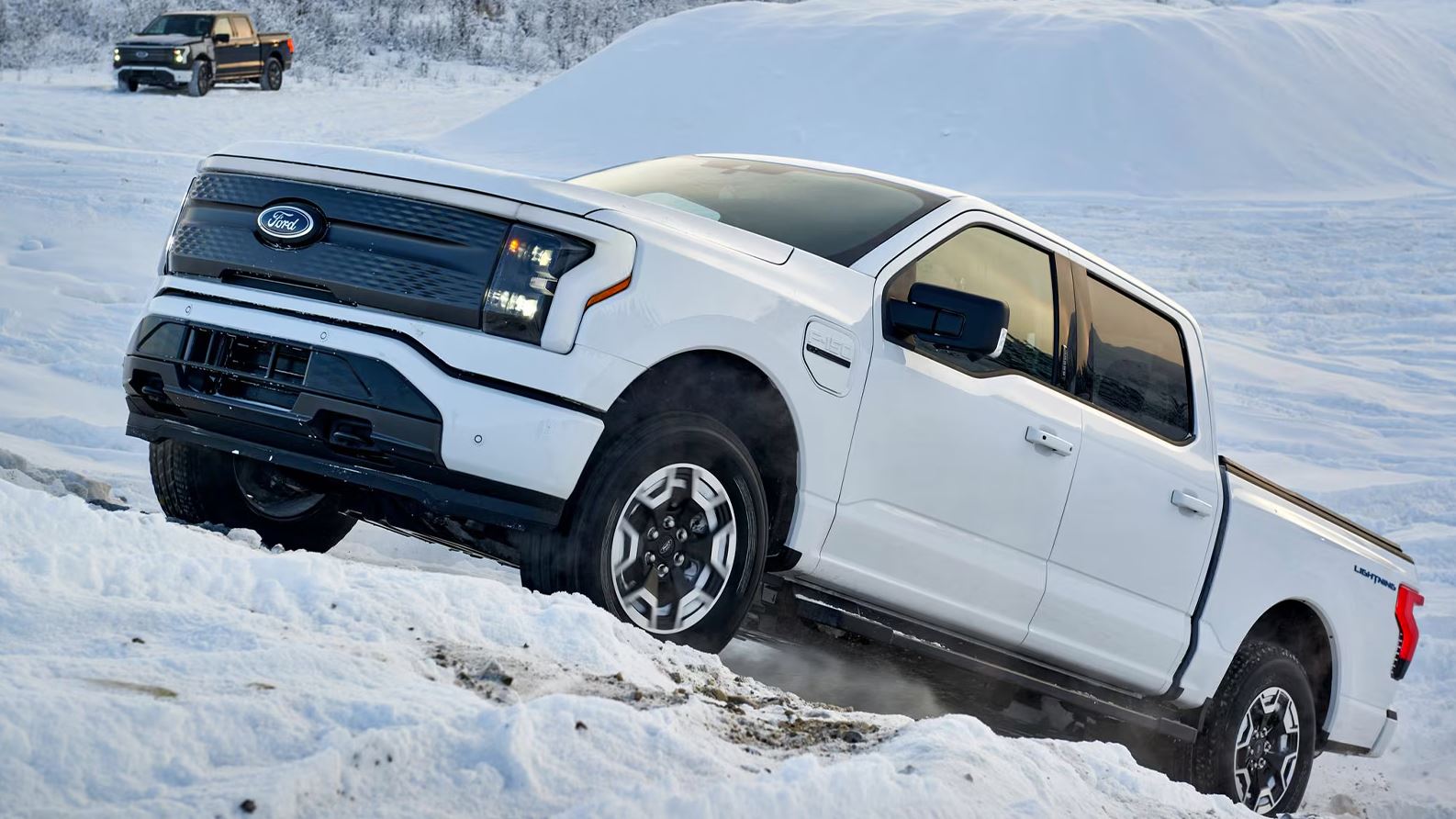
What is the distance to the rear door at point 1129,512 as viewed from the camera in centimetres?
510

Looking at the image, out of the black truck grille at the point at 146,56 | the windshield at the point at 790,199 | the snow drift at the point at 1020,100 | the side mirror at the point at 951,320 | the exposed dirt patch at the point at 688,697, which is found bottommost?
the exposed dirt patch at the point at 688,697

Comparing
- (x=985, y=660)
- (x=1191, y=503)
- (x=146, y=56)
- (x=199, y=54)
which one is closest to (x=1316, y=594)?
(x=1191, y=503)

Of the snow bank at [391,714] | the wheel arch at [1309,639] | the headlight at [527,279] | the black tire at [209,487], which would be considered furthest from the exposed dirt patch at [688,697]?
the wheel arch at [1309,639]

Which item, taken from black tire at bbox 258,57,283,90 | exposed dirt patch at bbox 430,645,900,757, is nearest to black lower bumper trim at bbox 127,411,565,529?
exposed dirt patch at bbox 430,645,900,757

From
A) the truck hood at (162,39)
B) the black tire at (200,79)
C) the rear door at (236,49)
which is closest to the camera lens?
the truck hood at (162,39)

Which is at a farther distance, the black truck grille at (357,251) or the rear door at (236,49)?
the rear door at (236,49)

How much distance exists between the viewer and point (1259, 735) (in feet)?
19.4

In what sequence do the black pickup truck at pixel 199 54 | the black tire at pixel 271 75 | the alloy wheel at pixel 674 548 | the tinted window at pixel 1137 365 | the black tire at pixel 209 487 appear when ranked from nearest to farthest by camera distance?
the alloy wheel at pixel 674 548
the black tire at pixel 209 487
the tinted window at pixel 1137 365
the black pickup truck at pixel 199 54
the black tire at pixel 271 75

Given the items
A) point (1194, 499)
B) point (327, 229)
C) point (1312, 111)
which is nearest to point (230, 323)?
point (327, 229)

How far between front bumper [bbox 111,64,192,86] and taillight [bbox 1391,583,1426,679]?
2423cm

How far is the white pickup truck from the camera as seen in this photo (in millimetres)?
3799

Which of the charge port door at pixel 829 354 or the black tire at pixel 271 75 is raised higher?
the charge port door at pixel 829 354

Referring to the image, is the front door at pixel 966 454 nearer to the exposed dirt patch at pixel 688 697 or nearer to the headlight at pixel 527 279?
the exposed dirt patch at pixel 688 697

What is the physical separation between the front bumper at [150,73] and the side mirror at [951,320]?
24.4 meters
